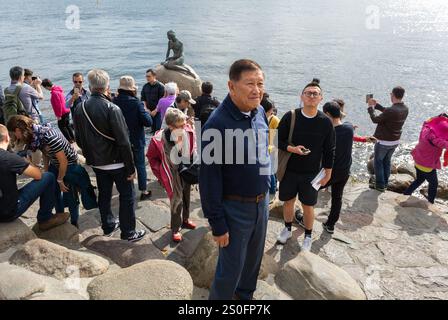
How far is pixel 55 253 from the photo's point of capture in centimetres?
371

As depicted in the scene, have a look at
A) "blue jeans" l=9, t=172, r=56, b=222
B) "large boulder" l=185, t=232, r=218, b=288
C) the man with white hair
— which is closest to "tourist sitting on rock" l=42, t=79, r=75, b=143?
"blue jeans" l=9, t=172, r=56, b=222

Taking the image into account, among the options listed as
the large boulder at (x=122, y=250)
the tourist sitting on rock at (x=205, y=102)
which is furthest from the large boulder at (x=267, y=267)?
the tourist sitting on rock at (x=205, y=102)

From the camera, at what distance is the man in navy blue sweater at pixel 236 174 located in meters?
2.87

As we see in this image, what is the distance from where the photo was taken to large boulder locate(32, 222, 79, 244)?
4595 mm

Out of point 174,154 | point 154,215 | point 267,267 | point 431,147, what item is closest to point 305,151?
point 267,267

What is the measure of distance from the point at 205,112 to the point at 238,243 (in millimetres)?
3833

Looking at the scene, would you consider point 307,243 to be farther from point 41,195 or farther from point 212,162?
point 41,195

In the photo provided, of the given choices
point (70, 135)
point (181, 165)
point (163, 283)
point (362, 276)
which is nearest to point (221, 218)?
point (163, 283)

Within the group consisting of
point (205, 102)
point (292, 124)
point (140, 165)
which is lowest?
point (140, 165)

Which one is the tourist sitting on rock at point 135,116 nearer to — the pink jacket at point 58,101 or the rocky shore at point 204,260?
the rocky shore at point 204,260

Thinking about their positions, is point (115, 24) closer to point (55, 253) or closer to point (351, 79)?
point (351, 79)

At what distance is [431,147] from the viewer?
6344 millimetres

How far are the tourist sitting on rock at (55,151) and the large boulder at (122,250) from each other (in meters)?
0.68

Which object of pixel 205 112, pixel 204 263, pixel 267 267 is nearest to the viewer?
pixel 204 263
